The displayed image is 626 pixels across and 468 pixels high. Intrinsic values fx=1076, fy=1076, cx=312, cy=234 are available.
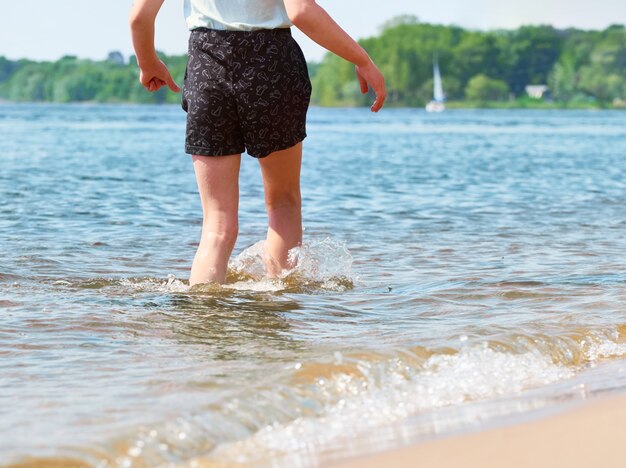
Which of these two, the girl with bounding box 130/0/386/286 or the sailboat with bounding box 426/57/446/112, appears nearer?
the girl with bounding box 130/0/386/286

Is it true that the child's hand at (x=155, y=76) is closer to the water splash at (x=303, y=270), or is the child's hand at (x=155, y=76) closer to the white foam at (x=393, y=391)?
the water splash at (x=303, y=270)

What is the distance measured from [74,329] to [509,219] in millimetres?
5420

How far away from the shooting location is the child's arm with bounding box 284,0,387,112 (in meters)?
4.07

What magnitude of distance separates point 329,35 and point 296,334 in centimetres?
117

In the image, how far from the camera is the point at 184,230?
25.6 feet

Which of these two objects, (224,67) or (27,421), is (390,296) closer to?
(224,67)

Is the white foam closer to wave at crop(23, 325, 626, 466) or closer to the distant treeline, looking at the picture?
wave at crop(23, 325, 626, 466)

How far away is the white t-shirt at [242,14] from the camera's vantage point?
13.7 feet

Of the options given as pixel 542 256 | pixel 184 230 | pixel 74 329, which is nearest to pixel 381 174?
pixel 184 230

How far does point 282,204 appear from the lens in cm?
466

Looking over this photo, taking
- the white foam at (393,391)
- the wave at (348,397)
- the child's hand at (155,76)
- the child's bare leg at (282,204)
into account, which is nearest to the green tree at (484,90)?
the child's bare leg at (282,204)

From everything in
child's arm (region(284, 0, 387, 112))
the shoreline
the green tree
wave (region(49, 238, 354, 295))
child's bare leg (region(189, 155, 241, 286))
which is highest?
child's arm (region(284, 0, 387, 112))

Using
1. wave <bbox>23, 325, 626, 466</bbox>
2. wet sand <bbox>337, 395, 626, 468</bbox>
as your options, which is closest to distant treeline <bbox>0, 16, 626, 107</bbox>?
wave <bbox>23, 325, 626, 466</bbox>

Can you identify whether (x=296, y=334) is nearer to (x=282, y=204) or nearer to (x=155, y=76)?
(x=282, y=204)
